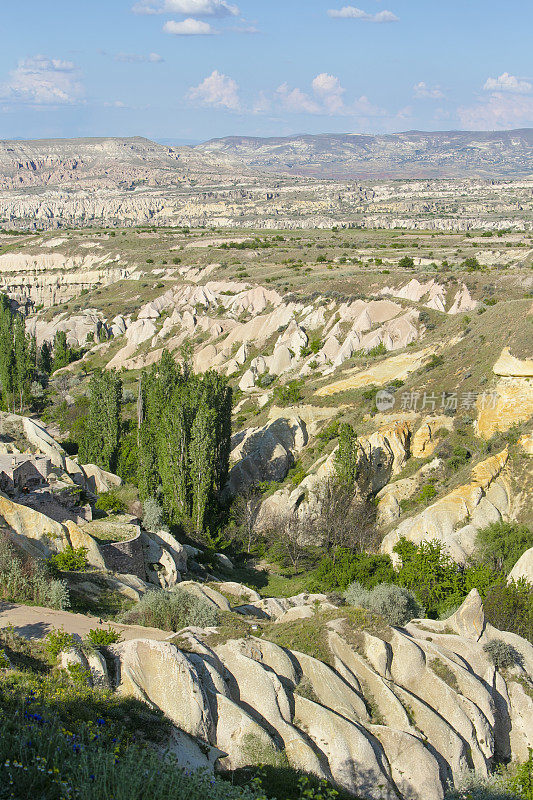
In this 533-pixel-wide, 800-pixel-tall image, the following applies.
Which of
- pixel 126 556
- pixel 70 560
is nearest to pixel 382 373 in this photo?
pixel 126 556

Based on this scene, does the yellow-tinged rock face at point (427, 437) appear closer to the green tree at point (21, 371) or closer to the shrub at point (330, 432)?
the shrub at point (330, 432)

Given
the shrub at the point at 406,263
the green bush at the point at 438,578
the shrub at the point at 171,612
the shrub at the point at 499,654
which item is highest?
the shrub at the point at 406,263

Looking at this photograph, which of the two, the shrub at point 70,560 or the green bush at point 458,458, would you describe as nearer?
the shrub at point 70,560

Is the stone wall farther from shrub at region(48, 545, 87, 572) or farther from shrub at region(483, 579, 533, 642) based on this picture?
shrub at region(483, 579, 533, 642)

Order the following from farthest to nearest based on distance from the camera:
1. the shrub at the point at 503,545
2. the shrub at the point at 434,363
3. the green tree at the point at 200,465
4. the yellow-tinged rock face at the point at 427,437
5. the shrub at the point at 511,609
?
the shrub at the point at 434,363, the yellow-tinged rock face at the point at 427,437, the green tree at the point at 200,465, the shrub at the point at 503,545, the shrub at the point at 511,609

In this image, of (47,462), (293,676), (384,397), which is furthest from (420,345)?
(293,676)

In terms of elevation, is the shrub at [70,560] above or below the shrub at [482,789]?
above

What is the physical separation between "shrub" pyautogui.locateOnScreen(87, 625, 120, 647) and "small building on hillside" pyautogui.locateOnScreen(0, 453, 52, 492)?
1103 cm

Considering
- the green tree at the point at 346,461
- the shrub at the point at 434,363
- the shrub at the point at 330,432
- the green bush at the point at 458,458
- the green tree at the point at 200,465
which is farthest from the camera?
the shrub at the point at 434,363

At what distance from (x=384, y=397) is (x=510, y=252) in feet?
149

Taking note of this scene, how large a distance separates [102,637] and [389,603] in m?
7.79

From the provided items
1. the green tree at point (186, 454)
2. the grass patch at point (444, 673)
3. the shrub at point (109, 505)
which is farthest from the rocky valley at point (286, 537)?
the shrub at point (109, 505)

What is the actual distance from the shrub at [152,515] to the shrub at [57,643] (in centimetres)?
1241

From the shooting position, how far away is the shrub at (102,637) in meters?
13.4
